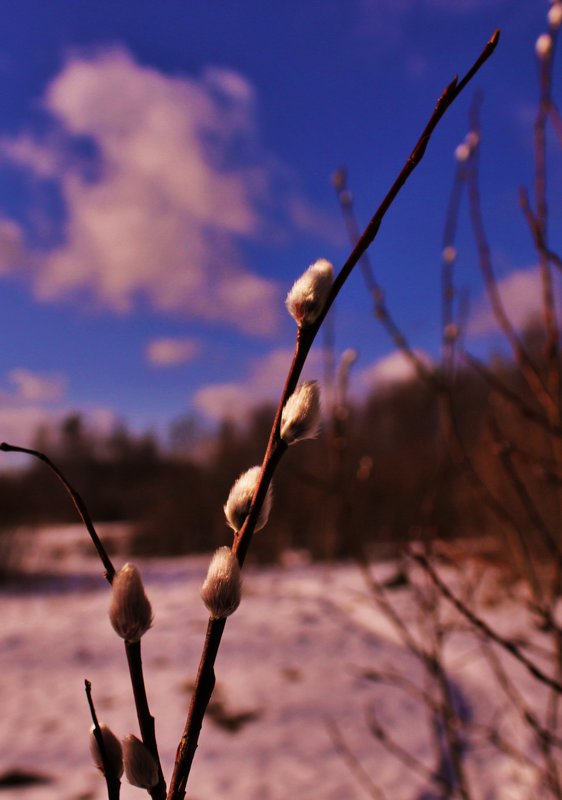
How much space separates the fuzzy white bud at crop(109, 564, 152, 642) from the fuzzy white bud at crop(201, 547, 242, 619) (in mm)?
28

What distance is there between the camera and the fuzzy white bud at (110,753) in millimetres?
335

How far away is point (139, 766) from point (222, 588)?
11 cm

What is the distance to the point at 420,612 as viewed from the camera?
1383 mm

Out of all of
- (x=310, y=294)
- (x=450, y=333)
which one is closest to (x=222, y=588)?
(x=310, y=294)

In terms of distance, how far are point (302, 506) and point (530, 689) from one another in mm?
6099

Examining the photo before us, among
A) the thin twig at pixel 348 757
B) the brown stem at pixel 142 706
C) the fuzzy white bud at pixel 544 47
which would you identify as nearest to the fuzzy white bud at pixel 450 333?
the fuzzy white bud at pixel 544 47

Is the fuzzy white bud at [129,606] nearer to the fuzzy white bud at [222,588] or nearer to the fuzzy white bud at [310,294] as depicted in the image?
the fuzzy white bud at [222,588]

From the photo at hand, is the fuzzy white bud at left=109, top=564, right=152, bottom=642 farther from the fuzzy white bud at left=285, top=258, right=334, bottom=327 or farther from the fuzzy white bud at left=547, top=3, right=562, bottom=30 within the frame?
the fuzzy white bud at left=547, top=3, right=562, bottom=30

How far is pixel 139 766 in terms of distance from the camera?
1.02 feet

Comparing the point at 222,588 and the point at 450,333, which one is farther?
the point at 450,333

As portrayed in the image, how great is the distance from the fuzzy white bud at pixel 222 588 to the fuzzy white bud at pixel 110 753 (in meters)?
0.11

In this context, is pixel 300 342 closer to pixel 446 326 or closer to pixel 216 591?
pixel 216 591

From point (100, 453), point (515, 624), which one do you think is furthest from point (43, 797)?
point (100, 453)

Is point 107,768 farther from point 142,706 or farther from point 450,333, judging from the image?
point 450,333
